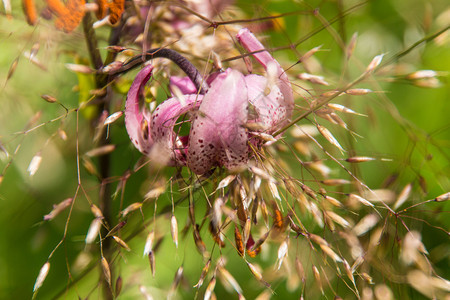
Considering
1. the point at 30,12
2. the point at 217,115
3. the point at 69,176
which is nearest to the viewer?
the point at 217,115

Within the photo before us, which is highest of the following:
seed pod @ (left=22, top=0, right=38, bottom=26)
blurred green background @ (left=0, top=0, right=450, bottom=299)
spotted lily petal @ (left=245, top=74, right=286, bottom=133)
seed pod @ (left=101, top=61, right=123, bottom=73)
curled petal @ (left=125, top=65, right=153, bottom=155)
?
seed pod @ (left=22, top=0, right=38, bottom=26)

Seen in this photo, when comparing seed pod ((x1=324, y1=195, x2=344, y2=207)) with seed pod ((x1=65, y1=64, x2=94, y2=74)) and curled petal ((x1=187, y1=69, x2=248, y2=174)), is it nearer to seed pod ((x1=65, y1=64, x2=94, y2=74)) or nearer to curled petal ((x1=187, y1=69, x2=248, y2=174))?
curled petal ((x1=187, y1=69, x2=248, y2=174))

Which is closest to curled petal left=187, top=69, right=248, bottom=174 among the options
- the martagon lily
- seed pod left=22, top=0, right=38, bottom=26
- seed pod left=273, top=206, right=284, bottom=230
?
the martagon lily

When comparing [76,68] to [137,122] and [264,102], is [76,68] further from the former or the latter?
[264,102]

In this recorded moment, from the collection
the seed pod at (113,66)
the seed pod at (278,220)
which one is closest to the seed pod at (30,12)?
the seed pod at (113,66)

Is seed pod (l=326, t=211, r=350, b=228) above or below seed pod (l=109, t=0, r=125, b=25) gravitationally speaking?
below

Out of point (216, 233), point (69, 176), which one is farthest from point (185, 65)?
point (69, 176)

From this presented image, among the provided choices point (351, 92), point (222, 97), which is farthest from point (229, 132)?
point (351, 92)
